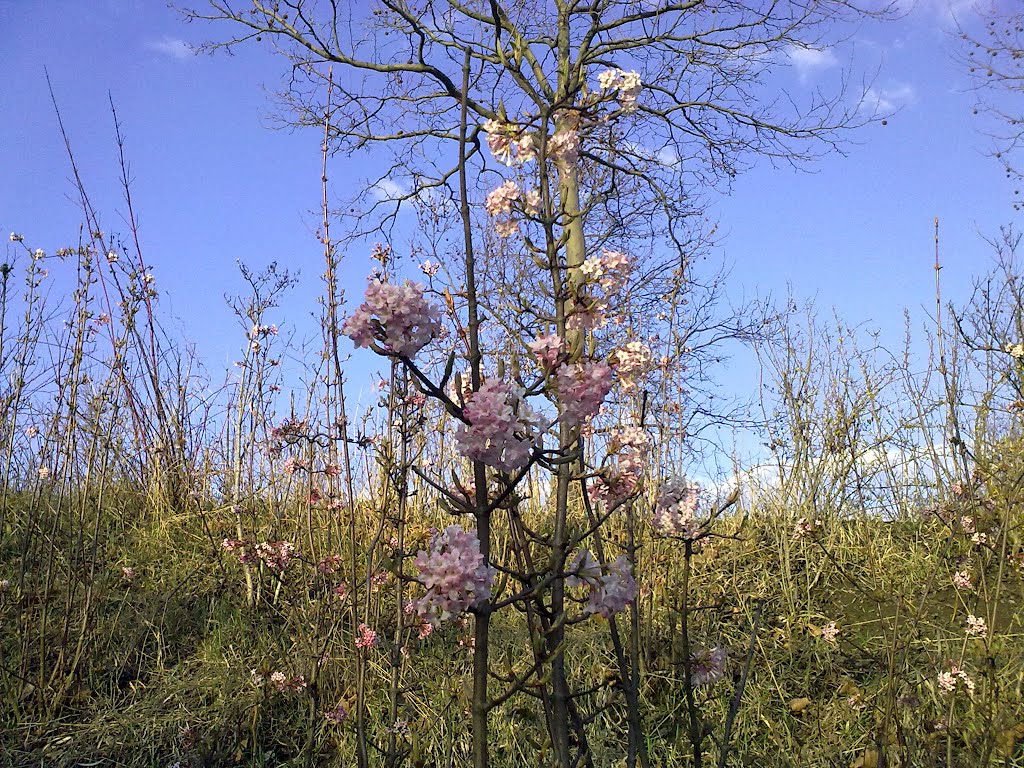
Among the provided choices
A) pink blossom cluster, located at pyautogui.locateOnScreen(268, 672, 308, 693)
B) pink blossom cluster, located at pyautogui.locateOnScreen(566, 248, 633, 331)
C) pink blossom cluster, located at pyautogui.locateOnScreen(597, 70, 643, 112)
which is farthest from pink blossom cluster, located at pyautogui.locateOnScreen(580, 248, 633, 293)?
pink blossom cluster, located at pyautogui.locateOnScreen(268, 672, 308, 693)

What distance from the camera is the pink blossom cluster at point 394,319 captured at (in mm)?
1234

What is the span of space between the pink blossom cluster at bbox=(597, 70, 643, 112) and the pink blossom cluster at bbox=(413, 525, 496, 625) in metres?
1.32

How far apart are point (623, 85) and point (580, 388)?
1066 mm

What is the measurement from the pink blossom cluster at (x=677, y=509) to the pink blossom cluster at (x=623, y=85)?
3.18ft

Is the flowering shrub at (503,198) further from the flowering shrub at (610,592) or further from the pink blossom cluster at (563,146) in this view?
the flowering shrub at (610,592)

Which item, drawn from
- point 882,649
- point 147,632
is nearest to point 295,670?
point 147,632

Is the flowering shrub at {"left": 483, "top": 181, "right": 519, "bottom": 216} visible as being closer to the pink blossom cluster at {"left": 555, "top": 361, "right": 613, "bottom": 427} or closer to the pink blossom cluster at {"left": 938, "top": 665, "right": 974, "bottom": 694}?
the pink blossom cluster at {"left": 555, "top": 361, "right": 613, "bottom": 427}

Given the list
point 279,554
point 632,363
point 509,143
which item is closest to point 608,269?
point 632,363

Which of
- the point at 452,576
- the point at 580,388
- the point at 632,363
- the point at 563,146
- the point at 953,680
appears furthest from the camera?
the point at 953,680

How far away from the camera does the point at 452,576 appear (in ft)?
3.84

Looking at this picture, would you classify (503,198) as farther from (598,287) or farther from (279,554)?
(279,554)

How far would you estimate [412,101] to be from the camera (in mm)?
9445

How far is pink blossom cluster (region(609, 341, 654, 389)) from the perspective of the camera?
6.36 ft

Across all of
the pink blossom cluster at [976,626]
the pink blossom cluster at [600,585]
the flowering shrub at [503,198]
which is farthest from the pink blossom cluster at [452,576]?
the pink blossom cluster at [976,626]
